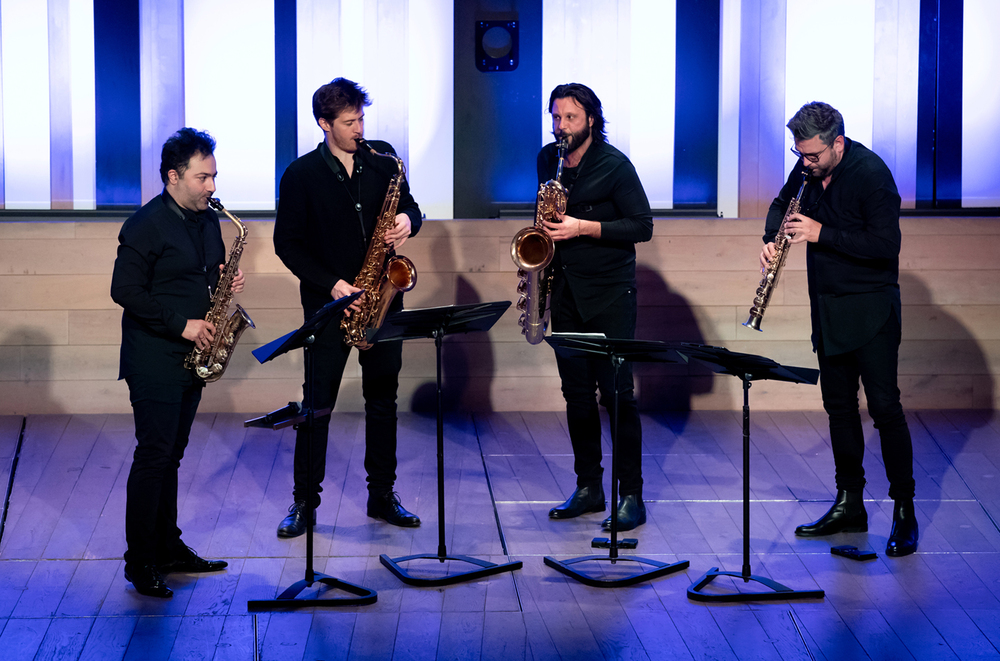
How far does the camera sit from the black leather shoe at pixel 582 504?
171 inches

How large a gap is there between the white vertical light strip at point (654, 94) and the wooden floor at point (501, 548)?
4.92 ft

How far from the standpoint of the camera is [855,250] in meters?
3.96

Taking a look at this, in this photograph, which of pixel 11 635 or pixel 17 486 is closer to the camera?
pixel 11 635

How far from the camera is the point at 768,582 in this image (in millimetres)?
3590

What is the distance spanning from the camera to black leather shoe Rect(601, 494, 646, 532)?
4.18 metres

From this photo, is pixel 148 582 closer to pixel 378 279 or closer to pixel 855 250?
pixel 378 279

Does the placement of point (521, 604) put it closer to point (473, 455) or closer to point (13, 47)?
point (473, 455)

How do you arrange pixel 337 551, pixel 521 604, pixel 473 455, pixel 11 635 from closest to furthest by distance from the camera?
pixel 11 635, pixel 521 604, pixel 337 551, pixel 473 455

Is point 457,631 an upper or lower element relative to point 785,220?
lower

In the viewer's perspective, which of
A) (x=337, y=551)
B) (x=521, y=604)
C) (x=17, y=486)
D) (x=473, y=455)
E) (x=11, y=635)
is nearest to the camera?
(x=11, y=635)

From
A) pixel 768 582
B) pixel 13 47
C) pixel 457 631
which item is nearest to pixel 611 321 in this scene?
pixel 768 582

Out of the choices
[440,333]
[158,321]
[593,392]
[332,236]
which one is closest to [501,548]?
[593,392]

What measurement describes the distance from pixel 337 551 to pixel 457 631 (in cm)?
84

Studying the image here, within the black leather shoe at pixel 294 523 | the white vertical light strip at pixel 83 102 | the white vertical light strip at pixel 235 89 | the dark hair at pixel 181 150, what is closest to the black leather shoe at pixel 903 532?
the black leather shoe at pixel 294 523
